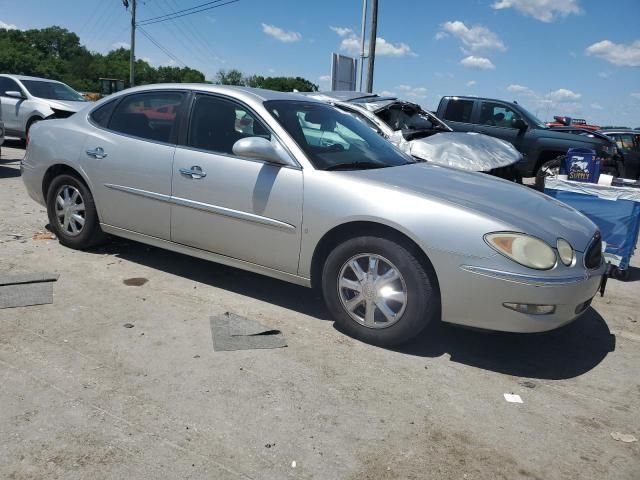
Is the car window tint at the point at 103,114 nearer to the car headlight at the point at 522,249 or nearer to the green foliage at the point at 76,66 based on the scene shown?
the car headlight at the point at 522,249

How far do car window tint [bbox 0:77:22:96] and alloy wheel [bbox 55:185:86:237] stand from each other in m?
8.57

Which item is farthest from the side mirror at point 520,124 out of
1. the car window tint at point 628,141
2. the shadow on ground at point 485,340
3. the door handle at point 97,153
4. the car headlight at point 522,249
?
the door handle at point 97,153

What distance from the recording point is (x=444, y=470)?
2451mm

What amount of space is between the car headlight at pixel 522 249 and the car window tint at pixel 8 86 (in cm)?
1205

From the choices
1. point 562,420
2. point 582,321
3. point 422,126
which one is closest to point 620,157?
point 422,126

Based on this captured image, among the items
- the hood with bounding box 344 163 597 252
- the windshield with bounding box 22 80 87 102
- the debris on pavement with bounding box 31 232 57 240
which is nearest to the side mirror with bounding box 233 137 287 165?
the hood with bounding box 344 163 597 252

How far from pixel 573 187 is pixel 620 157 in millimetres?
7081

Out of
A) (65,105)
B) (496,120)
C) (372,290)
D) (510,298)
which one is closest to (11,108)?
(65,105)

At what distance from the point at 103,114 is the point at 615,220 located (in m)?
4.87

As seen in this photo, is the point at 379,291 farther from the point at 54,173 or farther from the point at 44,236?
the point at 44,236

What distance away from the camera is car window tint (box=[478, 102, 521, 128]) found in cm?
1131

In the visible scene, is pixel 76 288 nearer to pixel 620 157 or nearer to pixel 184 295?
pixel 184 295

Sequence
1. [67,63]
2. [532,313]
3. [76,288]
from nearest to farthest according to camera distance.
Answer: [532,313]
[76,288]
[67,63]

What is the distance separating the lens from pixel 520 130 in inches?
437
